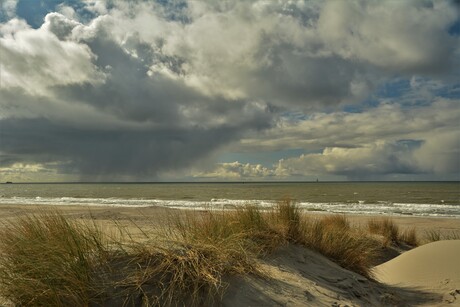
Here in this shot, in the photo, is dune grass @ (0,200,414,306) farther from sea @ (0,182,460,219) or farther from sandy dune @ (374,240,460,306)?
sandy dune @ (374,240,460,306)

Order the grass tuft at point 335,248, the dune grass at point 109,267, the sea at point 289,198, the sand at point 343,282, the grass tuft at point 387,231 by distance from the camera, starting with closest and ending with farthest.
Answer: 1. the dune grass at point 109,267
2. the sand at point 343,282
3. the grass tuft at point 335,248
4. the grass tuft at point 387,231
5. the sea at point 289,198

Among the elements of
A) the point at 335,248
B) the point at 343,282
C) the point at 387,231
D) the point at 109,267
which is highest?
the point at 109,267

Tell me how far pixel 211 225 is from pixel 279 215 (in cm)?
156

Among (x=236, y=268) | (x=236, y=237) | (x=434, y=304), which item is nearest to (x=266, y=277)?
(x=236, y=268)

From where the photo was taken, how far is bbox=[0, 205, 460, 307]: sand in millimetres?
4117

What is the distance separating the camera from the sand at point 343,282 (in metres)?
4.12

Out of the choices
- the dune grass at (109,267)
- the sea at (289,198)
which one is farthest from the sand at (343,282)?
the sea at (289,198)

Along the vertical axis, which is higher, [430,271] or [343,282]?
[343,282]

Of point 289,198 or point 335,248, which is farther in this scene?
point 289,198

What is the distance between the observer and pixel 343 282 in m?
5.21

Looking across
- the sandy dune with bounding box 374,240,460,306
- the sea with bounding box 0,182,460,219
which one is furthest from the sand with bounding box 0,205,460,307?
the sea with bounding box 0,182,460,219

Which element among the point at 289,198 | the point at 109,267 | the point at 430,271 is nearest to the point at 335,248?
the point at 289,198

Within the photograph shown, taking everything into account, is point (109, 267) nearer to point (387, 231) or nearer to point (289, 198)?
point (289, 198)

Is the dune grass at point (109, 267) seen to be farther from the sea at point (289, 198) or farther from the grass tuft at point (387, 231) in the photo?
the grass tuft at point (387, 231)
